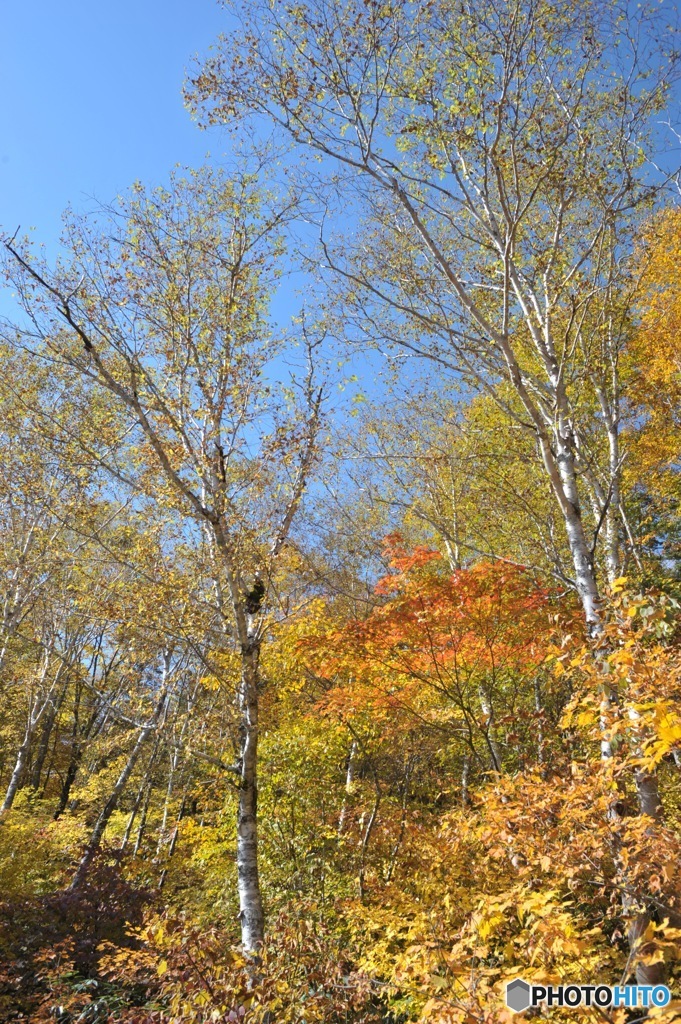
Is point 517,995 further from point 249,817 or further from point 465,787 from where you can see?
point 465,787

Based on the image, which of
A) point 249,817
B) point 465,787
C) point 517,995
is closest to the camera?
point 517,995

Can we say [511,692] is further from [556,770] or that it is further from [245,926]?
[245,926]

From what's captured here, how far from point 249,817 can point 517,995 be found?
→ 8.72 feet

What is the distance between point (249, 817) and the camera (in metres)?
4.88

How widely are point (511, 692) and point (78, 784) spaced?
14874mm

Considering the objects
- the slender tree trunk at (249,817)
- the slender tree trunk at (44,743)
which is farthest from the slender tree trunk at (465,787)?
the slender tree trunk at (44,743)

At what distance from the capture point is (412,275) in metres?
6.17

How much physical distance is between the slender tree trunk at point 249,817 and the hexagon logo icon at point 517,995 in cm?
220

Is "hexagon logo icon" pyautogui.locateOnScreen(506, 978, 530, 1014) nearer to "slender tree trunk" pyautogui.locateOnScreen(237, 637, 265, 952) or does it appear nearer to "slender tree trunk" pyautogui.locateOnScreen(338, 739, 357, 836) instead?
"slender tree trunk" pyautogui.locateOnScreen(237, 637, 265, 952)

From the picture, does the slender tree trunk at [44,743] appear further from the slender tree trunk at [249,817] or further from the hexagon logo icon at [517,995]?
the hexagon logo icon at [517,995]

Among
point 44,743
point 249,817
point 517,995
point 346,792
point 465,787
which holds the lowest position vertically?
point 517,995

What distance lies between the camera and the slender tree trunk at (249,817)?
180 inches

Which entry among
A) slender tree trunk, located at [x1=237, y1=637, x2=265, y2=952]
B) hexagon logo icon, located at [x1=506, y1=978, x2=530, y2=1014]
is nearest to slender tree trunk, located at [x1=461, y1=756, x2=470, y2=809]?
slender tree trunk, located at [x1=237, y1=637, x2=265, y2=952]

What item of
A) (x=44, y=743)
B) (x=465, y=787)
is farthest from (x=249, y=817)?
(x=44, y=743)
